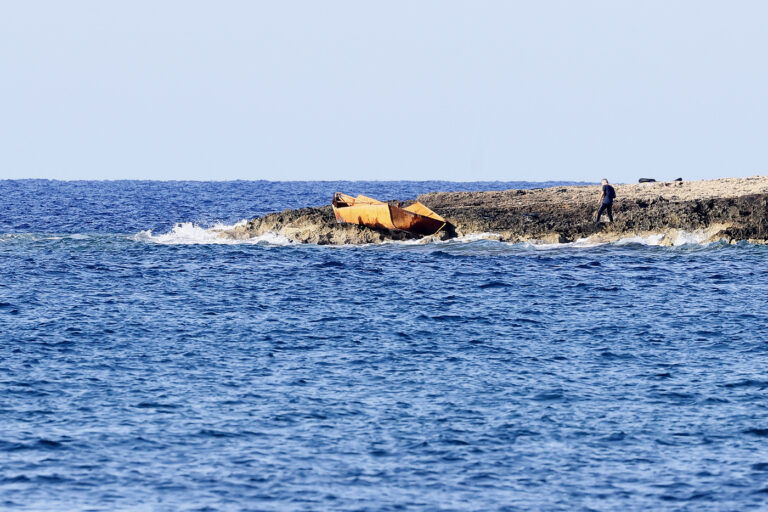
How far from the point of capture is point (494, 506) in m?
14.5

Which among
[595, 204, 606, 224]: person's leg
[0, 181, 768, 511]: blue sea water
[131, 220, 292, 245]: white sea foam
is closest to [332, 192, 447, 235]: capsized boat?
[131, 220, 292, 245]: white sea foam

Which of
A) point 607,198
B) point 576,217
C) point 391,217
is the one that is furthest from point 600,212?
point 391,217

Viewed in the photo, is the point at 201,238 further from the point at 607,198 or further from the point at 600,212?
the point at 607,198

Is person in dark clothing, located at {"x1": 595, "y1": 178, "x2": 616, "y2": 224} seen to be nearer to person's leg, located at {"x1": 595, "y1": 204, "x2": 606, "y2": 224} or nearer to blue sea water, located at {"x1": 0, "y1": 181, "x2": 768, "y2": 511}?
person's leg, located at {"x1": 595, "y1": 204, "x2": 606, "y2": 224}

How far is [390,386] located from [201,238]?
3146 centimetres

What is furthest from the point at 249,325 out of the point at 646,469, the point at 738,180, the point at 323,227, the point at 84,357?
the point at 738,180

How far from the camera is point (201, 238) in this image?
5109 centimetres

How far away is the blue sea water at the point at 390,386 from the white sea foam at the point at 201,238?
8687 millimetres

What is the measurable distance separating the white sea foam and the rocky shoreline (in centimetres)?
50

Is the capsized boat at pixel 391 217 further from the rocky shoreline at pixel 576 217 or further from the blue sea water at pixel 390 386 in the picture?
the blue sea water at pixel 390 386

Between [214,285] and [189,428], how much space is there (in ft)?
58.7

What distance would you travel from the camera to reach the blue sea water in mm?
15336

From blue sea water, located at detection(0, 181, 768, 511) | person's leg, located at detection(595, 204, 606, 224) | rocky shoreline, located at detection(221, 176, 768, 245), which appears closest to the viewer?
blue sea water, located at detection(0, 181, 768, 511)

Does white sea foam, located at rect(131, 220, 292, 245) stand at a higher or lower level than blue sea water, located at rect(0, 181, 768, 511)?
higher
